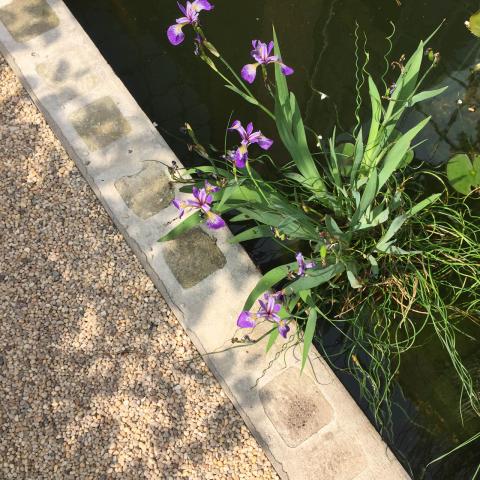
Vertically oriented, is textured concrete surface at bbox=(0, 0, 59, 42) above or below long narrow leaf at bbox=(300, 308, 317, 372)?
above

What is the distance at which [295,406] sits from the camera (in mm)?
2111

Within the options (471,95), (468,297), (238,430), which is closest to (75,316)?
(238,430)

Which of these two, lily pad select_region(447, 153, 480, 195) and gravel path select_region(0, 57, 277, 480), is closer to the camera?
gravel path select_region(0, 57, 277, 480)

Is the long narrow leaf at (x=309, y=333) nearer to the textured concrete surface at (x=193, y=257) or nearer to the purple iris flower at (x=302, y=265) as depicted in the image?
the purple iris flower at (x=302, y=265)

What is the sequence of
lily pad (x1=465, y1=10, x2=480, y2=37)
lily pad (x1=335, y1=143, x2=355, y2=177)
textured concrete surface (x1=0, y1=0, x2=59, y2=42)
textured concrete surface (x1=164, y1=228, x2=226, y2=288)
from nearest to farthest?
textured concrete surface (x1=164, y1=228, x2=226, y2=288)
lily pad (x1=335, y1=143, x2=355, y2=177)
lily pad (x1=465, y1=10, x2=480, y2=37)
textured concrete surface (x1=0, y1=0, x2=59, y2=42)

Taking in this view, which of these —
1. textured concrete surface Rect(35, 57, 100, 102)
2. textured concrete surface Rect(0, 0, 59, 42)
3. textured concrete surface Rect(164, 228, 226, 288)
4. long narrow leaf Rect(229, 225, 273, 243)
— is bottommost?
textured concrete surface Rect(164, 228, 226, 288)

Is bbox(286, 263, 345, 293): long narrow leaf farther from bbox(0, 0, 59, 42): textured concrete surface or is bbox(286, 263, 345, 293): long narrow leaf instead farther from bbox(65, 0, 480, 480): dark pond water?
bbox(0, 0, 59, 42): textured concrete surface

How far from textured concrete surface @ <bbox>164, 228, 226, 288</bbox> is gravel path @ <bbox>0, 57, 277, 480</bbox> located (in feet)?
0.55

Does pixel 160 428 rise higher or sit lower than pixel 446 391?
lower

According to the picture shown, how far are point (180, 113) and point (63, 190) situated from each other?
70 centimetres

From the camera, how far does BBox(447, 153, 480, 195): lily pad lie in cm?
243

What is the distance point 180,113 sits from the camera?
9.26 ft

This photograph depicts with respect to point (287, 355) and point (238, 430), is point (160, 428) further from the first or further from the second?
point (287, 355)

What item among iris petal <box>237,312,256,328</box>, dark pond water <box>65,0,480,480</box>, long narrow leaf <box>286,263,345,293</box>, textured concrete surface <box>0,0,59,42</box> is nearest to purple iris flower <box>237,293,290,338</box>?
Result: iris petal <box>237,312,256,328</box>
